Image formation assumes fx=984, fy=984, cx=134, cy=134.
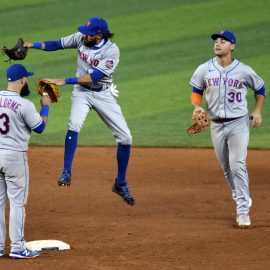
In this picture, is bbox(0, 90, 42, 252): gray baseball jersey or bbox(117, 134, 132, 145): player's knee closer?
bbox(0, 90, 42, 252): gray baseball jersey

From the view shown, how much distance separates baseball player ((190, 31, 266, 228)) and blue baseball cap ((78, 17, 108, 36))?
1217mm

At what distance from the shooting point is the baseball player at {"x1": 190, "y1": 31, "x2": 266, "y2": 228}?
36.8 feet

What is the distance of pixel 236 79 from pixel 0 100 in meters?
2.92

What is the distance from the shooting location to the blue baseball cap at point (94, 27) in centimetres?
1130

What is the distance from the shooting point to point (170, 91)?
19203mm

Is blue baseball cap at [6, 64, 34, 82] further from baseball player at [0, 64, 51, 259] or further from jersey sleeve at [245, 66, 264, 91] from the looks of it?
jersey sleeve at [245, 66, 264, 91]

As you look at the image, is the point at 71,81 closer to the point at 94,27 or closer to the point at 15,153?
the point at 94,27

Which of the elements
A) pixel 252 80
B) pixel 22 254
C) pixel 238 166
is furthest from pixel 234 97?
pixel 22 254

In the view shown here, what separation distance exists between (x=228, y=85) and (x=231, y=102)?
208 mm

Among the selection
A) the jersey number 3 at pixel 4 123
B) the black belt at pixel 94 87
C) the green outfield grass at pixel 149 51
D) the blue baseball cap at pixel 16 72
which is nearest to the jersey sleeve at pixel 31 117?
the jersey number 3 at pixel 4 123

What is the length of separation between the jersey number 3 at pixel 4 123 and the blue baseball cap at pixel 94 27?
209 cm

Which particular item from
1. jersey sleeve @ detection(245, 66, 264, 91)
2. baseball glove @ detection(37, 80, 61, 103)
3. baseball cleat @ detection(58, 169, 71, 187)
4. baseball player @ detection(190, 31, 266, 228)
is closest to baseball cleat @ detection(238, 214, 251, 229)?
baseball player @ detection(190, 31, 266, 228)

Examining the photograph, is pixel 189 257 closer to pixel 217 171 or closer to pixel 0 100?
pixel 0 100

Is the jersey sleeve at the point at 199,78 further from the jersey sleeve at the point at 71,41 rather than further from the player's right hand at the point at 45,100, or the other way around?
the player's right hand at the point at 45,100
